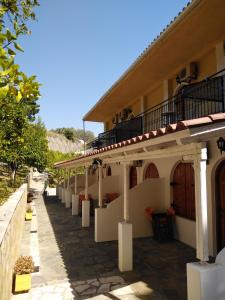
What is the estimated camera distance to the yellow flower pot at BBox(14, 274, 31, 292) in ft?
19.1

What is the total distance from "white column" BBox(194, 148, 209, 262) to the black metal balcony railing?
3.01m

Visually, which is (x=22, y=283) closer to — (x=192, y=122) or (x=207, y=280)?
(x=207, y=280)

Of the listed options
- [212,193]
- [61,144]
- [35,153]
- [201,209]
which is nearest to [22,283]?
[201,209]

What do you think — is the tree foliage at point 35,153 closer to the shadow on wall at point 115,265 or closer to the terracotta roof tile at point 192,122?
the shadow on wall at point 115,265

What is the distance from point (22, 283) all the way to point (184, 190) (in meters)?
6.26

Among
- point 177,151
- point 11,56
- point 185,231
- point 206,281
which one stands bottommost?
point 185,231

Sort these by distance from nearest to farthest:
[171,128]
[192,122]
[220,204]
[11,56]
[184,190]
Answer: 1. [11,56]
2. [192,122]
3. [171,128]
4. [220,204]
5. [184,190]

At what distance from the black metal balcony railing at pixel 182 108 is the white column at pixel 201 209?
3007 millimetres

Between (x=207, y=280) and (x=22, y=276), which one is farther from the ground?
(x=207, y=280)

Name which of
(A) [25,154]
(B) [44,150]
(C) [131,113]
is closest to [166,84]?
(C) [131,113]

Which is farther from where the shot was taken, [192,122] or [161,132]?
[161,132]

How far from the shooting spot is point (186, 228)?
30.8 ft

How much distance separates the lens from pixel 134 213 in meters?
10.0

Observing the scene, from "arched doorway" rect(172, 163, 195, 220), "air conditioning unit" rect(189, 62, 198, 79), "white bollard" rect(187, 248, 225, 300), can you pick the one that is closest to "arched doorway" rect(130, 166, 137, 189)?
"arched doorway" rect(172, 163, 195, 220)
